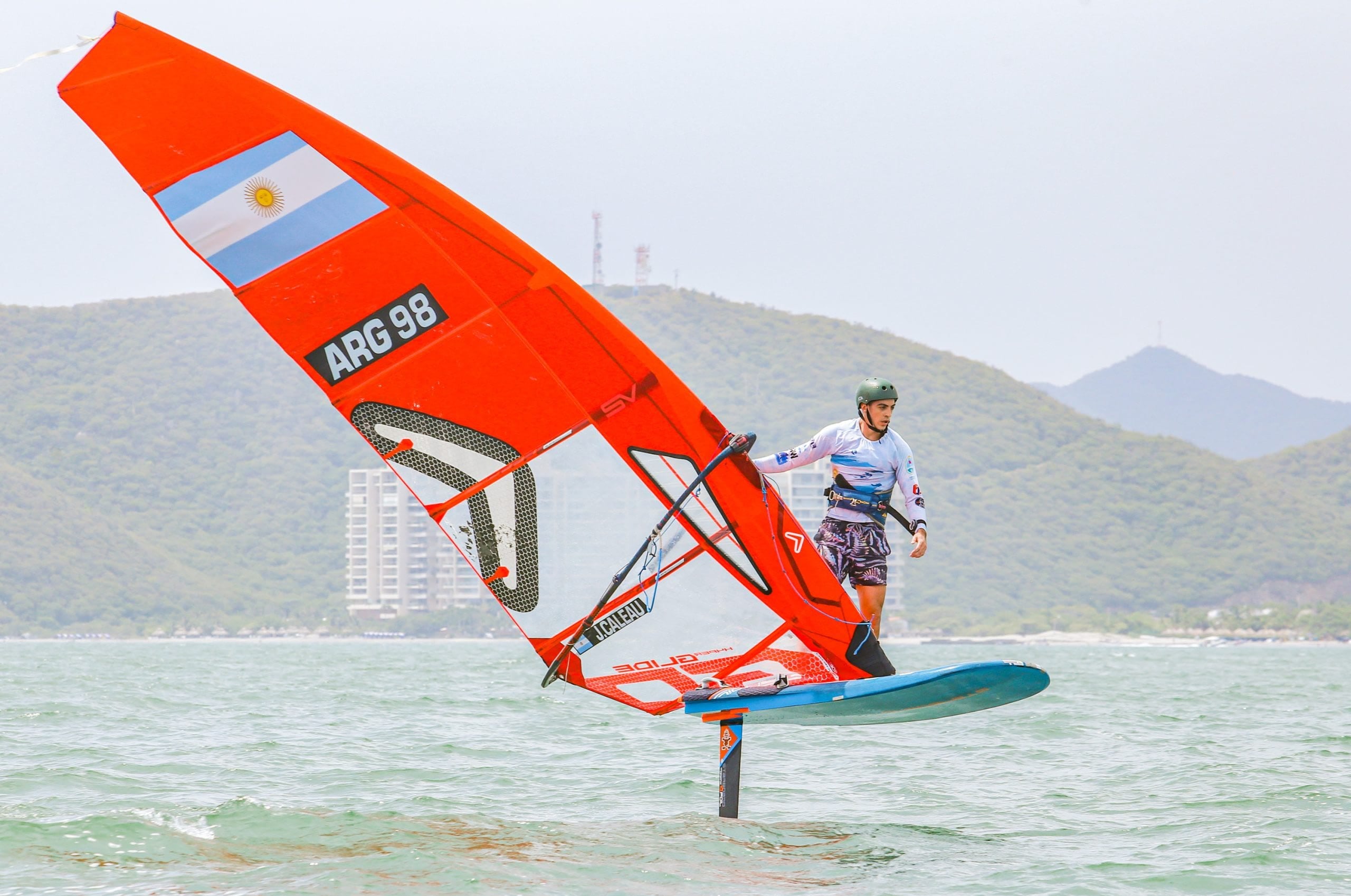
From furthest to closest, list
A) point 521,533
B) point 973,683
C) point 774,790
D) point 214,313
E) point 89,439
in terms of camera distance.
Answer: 1. point 214,313
2. point 89,439
3. point 774,790
4. point 521,533
5. point 973,683

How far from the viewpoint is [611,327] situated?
6.28m

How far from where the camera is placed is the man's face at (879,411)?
6.67 m

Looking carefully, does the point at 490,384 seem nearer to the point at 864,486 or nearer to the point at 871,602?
the point at 864,486

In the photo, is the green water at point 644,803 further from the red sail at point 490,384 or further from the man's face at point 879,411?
the man's face at point 879,411

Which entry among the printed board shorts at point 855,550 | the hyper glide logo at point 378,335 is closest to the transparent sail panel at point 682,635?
the printed board shorts at point 855,550

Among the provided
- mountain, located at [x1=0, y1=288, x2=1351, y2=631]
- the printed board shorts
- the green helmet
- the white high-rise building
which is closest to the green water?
the printed board shorts

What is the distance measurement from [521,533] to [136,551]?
350 ft

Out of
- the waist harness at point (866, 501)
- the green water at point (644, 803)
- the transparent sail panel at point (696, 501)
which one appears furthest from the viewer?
the waist harness at point (866, 501)

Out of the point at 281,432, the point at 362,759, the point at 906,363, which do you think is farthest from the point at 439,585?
the point at 362,759

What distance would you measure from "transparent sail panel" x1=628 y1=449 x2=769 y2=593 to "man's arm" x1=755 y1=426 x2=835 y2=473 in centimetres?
32

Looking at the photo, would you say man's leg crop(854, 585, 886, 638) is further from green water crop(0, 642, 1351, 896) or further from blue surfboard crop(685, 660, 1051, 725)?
green water crop(0, 642, 1351, 896)

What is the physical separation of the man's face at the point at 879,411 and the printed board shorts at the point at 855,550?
1.79ft

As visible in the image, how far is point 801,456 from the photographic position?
6.67 m

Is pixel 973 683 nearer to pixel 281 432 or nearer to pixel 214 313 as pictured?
pixel 281 432
